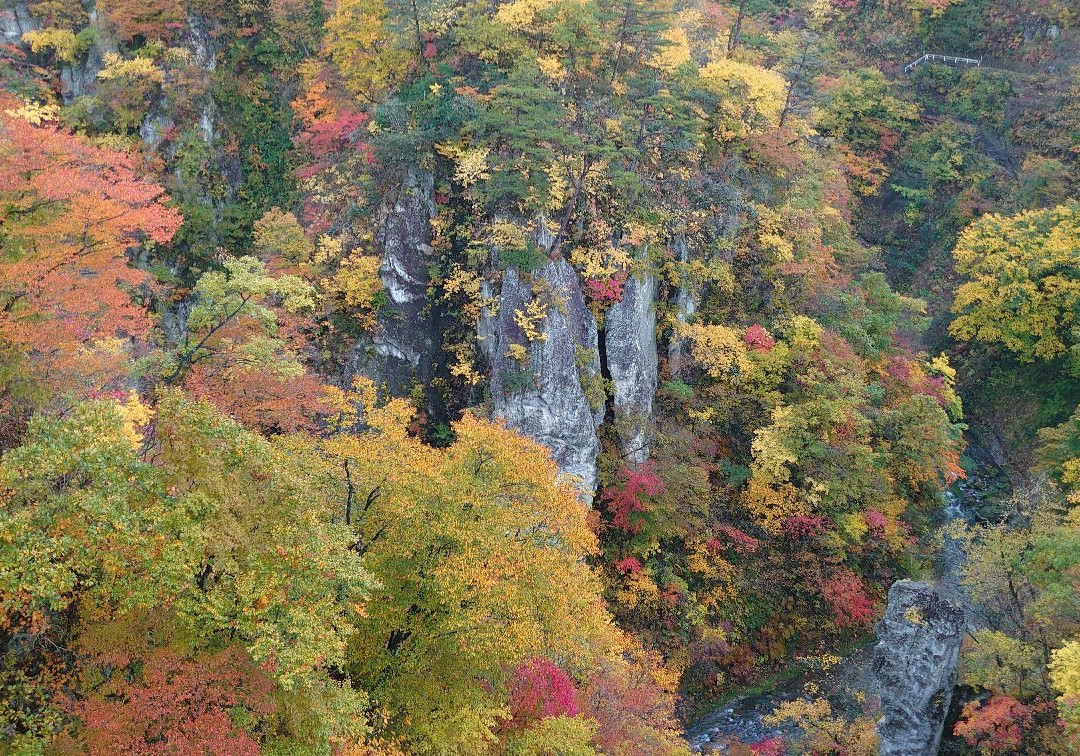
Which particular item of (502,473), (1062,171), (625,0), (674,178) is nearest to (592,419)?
(502,473)

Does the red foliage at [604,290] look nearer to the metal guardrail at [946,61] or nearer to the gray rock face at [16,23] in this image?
the gray rock face at [16,23]

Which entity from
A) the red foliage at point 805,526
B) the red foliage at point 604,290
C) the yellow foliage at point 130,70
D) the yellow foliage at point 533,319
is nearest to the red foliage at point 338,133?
the yellow foliage at point 130,70

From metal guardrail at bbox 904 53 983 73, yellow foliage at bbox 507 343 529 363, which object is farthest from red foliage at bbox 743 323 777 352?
metal guardrail at bbox 904 53 983 73

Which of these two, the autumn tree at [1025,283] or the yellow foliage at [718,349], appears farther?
the autumn tree at [1025,283]

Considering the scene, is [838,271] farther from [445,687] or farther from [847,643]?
[445,687]

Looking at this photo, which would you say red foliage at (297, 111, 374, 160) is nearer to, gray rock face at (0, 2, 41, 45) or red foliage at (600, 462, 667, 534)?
gray rock face at (0, 2, 41, 45)

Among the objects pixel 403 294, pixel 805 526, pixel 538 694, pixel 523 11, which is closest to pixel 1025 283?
→ pixel 805 526
